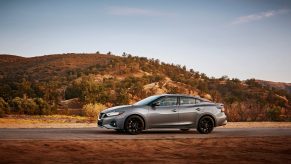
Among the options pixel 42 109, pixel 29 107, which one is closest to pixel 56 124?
pixel 42 109

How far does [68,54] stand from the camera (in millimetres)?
89000

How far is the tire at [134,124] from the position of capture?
17.3 meters

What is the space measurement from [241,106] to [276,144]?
71.9 ft

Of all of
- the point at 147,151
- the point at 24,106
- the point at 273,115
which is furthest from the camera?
the point at 273,115

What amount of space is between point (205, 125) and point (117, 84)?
108ft

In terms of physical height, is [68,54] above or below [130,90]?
above

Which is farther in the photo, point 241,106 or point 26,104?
point 241,106

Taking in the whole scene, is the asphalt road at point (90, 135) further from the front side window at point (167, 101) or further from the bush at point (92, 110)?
the bush at point (92, 110)

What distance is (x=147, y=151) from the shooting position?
12.2 m

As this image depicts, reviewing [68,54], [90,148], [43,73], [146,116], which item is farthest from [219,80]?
[90,148]

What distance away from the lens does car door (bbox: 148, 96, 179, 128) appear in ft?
58.0

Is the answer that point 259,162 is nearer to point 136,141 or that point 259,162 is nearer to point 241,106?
point 136,141

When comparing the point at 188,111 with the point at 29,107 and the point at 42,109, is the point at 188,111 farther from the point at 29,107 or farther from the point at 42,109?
the point at 29,107

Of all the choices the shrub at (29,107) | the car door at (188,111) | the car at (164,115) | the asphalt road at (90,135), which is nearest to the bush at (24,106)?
the shrub at (29,107)
